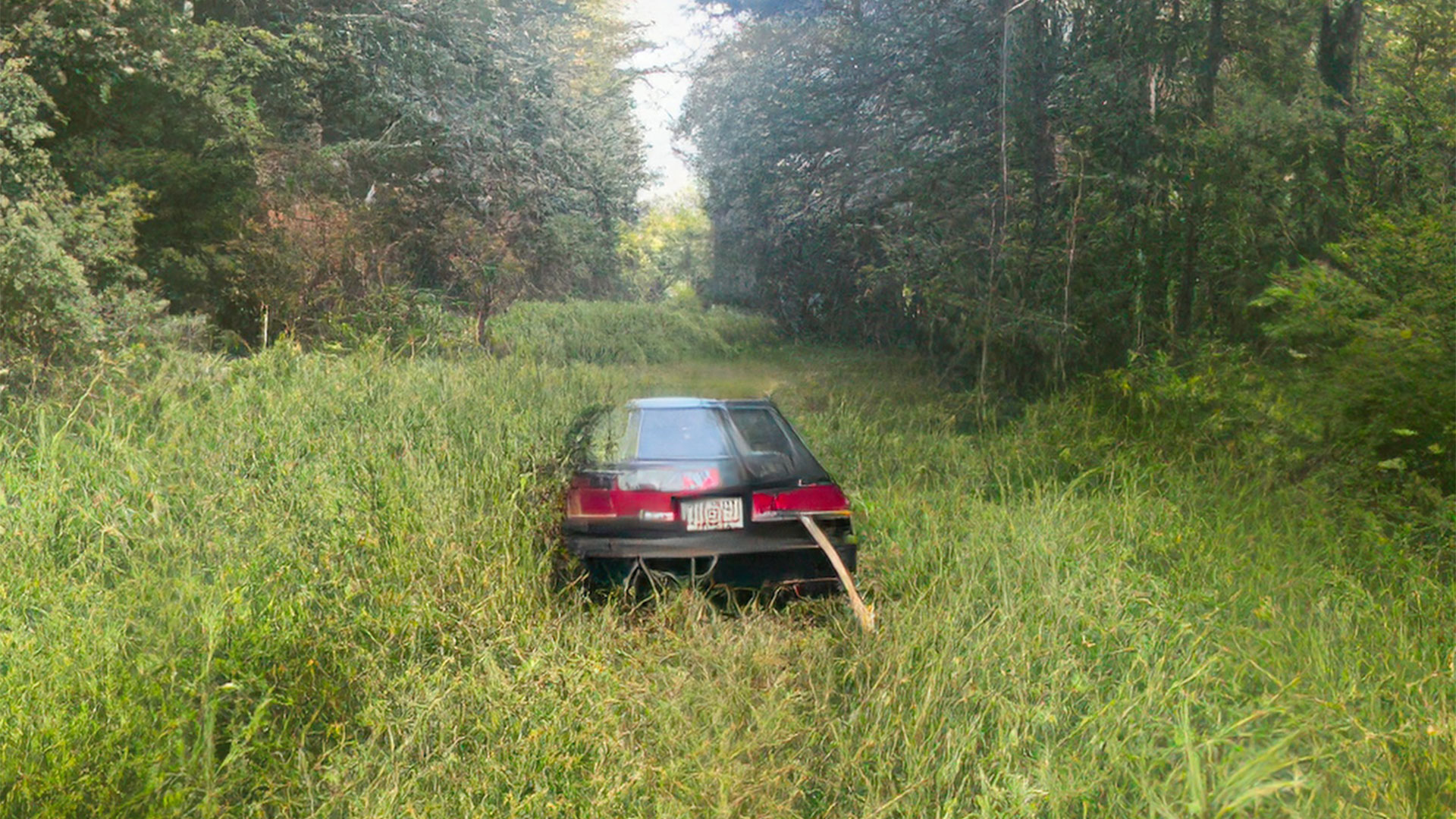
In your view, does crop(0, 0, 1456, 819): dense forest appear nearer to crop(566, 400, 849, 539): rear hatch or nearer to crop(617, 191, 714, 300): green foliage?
crop(566, 400, 849, 539): rear hatch

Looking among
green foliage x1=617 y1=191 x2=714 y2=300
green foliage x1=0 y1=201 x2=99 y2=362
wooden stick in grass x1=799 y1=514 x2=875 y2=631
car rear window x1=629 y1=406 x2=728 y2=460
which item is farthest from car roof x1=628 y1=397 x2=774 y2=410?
green foliage x1=617 y1=191 x2=714 y2=300

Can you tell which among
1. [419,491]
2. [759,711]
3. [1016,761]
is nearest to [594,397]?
[419,491]

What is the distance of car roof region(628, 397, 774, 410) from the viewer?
5.86 metres

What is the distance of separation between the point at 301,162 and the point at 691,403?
42.3 ft

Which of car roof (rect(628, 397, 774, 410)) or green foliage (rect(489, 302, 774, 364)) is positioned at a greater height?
car roof (rect(628, 397, 774, 410))

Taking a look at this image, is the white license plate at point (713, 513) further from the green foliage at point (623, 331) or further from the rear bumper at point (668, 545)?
the green foliage at point (623, 331)

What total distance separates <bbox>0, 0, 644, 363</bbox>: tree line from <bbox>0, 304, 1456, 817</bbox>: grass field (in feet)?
16.3

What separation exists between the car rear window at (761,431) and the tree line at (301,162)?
19.6ft

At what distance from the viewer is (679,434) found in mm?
5660

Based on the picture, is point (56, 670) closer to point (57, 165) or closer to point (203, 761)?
point (203, 761)

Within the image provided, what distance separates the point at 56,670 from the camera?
12.1 ft

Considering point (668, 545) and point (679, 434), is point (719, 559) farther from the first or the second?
point (679, 434)

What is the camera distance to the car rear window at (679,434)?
5438mm

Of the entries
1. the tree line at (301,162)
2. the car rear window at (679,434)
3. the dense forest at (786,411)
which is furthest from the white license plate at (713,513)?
the tree line at (301,162)
